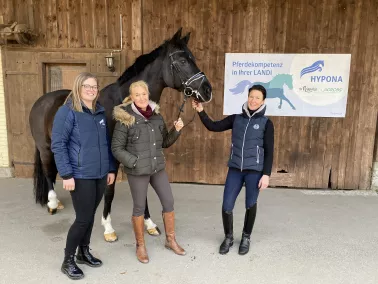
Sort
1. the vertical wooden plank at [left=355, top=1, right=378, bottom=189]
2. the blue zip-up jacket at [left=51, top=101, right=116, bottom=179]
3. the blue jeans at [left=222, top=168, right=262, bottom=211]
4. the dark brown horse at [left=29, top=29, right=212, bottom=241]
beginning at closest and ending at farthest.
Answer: the blue zip-up jacket at [left=51, top=101, right=116, bottom=179] < the blue jeans at [left=222, top=168, right=262, bottom=211] < the dark brown horse at [left=29, top=29, right=212, bottom=241] < the vertical wooden plank at [left=355, top=1, right=378, bottom=189]

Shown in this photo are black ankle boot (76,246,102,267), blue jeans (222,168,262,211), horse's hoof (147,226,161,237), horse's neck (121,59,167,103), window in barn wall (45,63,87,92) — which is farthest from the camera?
window in barn wall (45,63,87,92)

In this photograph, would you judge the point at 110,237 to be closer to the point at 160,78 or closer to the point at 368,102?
the point at 160,78

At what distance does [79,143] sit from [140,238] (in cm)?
98

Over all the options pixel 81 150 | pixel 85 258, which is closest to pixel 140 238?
pixel 85 258

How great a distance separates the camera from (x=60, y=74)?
4.59 metres

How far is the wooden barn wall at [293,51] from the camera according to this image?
414 cm

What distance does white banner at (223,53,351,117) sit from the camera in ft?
13.9

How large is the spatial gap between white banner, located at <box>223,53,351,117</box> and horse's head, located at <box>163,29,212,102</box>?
169cm

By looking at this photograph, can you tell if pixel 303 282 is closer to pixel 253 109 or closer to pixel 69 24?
pixel 253 109

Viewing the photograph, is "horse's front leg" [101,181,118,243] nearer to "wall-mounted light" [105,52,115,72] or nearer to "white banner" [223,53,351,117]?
"wall-mounted light" [105,52,115,72]

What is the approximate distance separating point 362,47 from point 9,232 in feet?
15.7

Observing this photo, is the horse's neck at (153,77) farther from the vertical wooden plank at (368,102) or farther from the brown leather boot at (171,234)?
the vertical wooden plank at (368,102)

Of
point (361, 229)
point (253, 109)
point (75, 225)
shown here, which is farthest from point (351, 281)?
point (75, 225)

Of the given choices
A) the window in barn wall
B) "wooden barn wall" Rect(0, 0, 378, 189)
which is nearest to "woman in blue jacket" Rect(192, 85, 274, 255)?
"wooden barn wall" Rect(0, 0, 378, 189)
